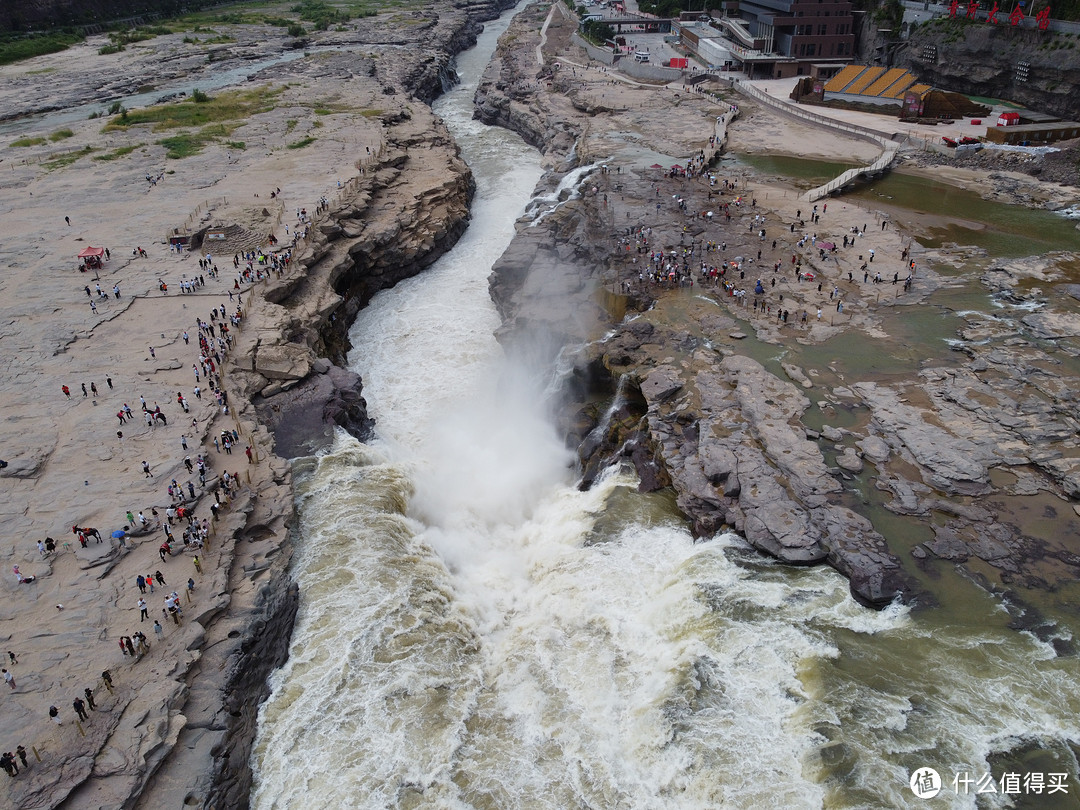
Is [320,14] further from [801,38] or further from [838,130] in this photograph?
[838,130]

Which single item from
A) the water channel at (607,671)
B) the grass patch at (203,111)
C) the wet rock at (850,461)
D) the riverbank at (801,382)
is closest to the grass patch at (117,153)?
the grass patch at (203,111)

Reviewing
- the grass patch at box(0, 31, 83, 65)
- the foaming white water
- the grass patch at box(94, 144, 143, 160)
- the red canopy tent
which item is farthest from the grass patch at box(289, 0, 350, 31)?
the red canopy tent

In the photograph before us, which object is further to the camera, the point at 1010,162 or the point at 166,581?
the point at 1010,162

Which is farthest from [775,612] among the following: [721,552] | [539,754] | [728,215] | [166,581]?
[728,215]

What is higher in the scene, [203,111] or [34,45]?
[34,45]

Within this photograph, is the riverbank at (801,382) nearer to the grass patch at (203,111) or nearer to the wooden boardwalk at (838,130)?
the wooden boardwalk at (838,130)

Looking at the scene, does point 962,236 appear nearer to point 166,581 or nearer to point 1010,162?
point 1010,162

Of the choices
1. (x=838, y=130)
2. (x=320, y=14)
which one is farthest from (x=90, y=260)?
(x=320, y=14)
